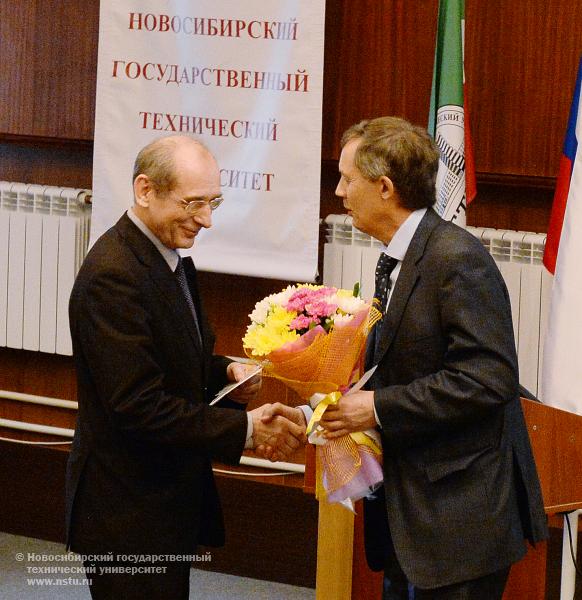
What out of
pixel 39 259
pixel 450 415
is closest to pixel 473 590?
pixel 450 415

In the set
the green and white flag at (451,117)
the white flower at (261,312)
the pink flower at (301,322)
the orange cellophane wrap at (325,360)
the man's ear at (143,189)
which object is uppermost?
the green and white flag at (451,117)

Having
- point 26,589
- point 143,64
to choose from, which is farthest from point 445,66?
point 26,589

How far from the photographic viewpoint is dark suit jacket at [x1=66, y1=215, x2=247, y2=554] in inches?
100.0

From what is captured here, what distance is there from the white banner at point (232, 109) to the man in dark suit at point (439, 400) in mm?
1670

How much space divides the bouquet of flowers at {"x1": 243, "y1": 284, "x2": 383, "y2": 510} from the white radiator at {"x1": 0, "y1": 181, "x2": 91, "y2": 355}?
244 cm

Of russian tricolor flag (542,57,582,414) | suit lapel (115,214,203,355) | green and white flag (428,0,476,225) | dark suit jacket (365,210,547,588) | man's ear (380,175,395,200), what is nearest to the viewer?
dark suit jacket (365,210,547,588)

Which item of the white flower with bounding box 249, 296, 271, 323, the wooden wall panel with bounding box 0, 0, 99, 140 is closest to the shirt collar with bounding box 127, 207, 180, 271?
the white flower with bounding box 249, 296, 271, 323

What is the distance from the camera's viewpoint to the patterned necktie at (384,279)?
260cm

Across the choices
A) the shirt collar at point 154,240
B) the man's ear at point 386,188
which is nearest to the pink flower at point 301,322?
the man's ear at point 386,188

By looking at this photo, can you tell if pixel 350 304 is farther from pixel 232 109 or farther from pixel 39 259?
pixel 39 259

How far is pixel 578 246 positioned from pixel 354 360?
145 centimetres

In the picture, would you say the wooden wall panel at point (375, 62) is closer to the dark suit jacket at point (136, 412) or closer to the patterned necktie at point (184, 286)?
the patterned necktie at point (184, 286)

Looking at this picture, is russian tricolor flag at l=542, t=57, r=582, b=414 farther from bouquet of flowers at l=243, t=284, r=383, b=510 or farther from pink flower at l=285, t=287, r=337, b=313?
pink flower at l=285, t=287, r=337, b=313

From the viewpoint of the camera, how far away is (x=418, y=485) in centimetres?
246
